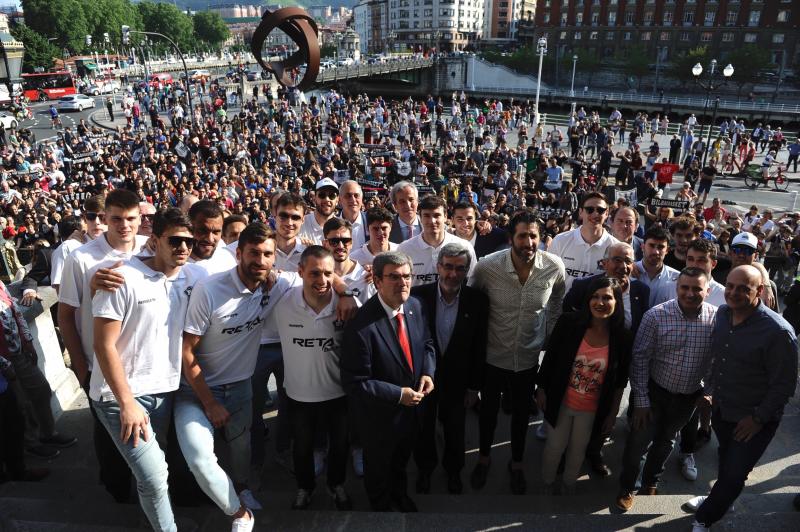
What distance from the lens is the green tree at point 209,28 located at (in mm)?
130375

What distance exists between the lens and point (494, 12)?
119 m

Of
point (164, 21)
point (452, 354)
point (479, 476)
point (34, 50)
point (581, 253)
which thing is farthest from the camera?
point (164, 21)

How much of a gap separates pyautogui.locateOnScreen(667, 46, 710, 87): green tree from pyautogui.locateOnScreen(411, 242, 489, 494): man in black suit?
236ft

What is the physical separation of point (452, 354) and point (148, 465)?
2.02m

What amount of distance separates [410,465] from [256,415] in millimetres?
1306

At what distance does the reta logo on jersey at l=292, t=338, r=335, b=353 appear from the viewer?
335 cm

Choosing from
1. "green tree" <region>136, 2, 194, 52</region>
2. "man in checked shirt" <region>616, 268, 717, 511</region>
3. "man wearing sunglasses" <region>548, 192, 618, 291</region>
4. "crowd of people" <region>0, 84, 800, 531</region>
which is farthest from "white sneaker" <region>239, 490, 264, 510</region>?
"green tree" <region>136, 2, 194, 52</region>

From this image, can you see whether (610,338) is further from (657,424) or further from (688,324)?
(657,424)

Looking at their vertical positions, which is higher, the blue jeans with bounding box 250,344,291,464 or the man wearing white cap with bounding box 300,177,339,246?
the man wearing white cap with bounding box 300,177,339,246

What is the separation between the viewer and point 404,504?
3.49m

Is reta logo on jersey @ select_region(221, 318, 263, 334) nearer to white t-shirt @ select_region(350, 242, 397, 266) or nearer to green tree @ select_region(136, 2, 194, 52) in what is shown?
white t-shirt @ select_region(350, 242, 397, 266)

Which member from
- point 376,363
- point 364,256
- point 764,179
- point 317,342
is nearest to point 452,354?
point 376,363

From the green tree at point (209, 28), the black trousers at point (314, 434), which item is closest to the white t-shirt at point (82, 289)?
the black trousers at point (314, 434)

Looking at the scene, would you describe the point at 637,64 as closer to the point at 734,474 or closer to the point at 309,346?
the point at 734,474
